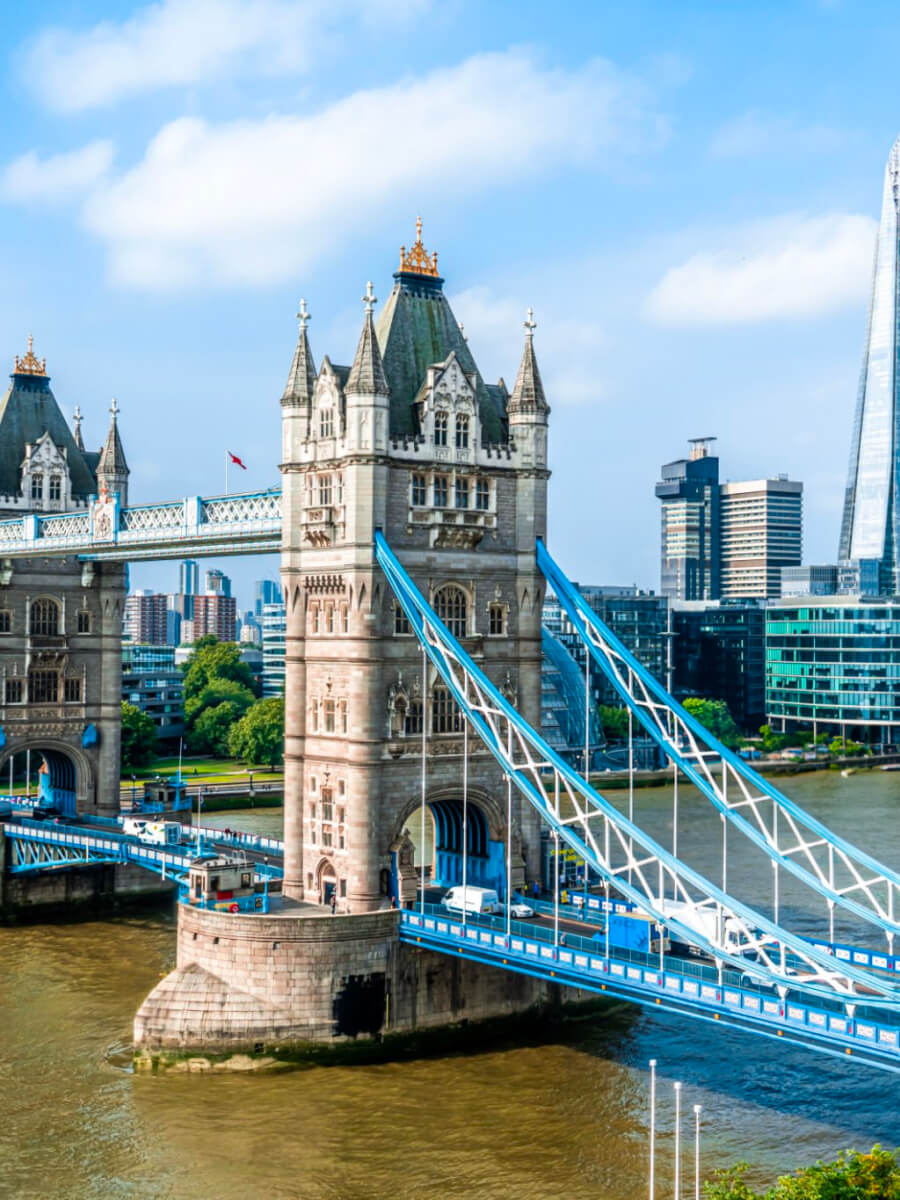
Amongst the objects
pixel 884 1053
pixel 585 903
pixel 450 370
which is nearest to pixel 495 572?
pixel 450 370

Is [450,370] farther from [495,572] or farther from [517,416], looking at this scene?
[495,572]

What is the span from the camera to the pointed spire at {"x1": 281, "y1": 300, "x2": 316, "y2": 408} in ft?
232

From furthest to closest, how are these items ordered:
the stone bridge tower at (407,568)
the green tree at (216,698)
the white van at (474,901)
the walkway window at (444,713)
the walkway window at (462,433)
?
the green tree at (216,698) → the walkway window at (462,433) → the walkway window at (444,713) → the stone bridge tower at (407,568) → the white van at (474,901)

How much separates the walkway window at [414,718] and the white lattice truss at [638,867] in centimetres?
222

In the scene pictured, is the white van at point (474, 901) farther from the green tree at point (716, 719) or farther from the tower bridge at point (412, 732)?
the green tree at point (716, 719)

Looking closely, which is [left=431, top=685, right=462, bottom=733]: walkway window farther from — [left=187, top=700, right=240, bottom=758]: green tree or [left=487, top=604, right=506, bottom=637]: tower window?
[left=187, top=700, right=240, bottom=758]: green tree

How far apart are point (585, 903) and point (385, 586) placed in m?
16.0

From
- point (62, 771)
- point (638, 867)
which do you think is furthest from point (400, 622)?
point (62, 771)

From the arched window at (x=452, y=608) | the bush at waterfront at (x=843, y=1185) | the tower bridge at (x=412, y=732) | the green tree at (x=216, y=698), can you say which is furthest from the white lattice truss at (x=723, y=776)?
the green tree at (x=216, y=698)

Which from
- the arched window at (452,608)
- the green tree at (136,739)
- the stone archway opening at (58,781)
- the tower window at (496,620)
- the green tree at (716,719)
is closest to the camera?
the arched window at (452,608)

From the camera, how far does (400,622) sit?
2643 inches

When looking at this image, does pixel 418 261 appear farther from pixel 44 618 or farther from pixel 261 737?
pixel 261 737

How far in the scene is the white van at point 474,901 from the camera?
211 ft

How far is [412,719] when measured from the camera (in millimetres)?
67250
